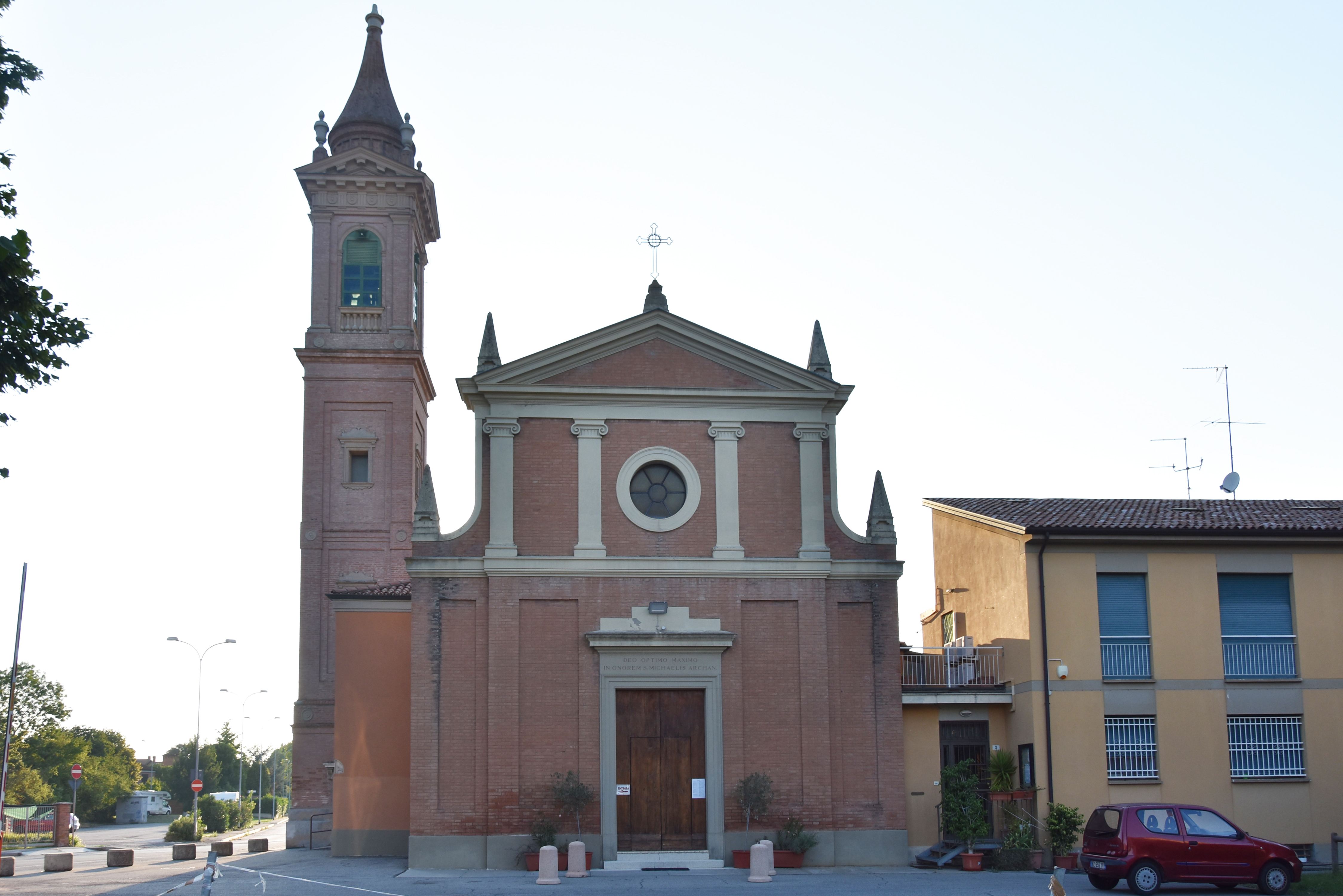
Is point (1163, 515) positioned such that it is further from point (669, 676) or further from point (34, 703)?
point (34, 703)

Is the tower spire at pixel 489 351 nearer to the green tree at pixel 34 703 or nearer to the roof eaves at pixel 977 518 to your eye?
the roof eaves at pixel 977 518

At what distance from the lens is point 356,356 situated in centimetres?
3666

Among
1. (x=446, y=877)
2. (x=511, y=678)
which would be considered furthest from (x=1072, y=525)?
(x=446, y=877)

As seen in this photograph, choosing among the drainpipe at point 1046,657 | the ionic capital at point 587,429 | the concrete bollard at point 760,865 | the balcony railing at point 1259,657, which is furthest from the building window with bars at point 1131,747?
the ionic capital at point 587,429

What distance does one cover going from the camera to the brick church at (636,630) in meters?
22.8

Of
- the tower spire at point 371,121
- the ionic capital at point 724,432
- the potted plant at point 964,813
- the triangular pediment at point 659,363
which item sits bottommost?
the potted plant at point 964,813

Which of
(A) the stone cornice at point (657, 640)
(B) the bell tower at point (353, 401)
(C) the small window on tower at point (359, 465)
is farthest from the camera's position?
(C) the small window on tower at point (359, 465)

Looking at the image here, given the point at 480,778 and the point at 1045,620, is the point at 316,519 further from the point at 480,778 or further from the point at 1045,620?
the point at 1045,620

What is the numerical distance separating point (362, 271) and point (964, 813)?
2379 centimetres

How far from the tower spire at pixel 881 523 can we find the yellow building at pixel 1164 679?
2.45m

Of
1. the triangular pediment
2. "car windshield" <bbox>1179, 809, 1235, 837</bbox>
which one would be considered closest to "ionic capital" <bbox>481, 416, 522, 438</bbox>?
the triangular pediment

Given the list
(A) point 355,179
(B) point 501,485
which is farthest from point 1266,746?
(A) point 355,179

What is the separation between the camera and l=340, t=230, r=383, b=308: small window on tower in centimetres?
3734

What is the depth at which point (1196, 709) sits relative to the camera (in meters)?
24.0
